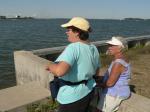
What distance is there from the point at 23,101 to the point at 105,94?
Result: 2073mm

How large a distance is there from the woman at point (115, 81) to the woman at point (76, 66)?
0.49 metres

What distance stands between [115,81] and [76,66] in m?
0.86

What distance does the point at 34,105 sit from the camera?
561cm

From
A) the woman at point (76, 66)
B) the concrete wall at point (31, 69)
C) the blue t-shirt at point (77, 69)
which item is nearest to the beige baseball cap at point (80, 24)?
the woman at point (76, 66)

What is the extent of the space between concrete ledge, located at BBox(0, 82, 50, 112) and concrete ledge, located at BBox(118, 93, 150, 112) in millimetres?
2081

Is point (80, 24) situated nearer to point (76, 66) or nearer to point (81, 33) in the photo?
point (81, 33)

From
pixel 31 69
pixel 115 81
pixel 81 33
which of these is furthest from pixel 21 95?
pixel 81 33

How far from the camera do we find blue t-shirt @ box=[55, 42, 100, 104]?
130 inches

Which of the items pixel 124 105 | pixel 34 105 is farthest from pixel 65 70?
pixel 34 105

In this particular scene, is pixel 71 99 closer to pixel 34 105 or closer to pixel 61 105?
pixel 61 105

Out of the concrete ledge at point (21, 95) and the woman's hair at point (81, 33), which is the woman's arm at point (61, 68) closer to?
the woman's hair at point (81, 33)

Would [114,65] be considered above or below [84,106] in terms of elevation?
above

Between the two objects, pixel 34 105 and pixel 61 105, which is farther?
pixel 34 105

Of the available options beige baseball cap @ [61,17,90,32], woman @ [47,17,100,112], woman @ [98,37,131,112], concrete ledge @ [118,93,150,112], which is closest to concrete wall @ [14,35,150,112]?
concrete ledge @ [118,93,150,112]
